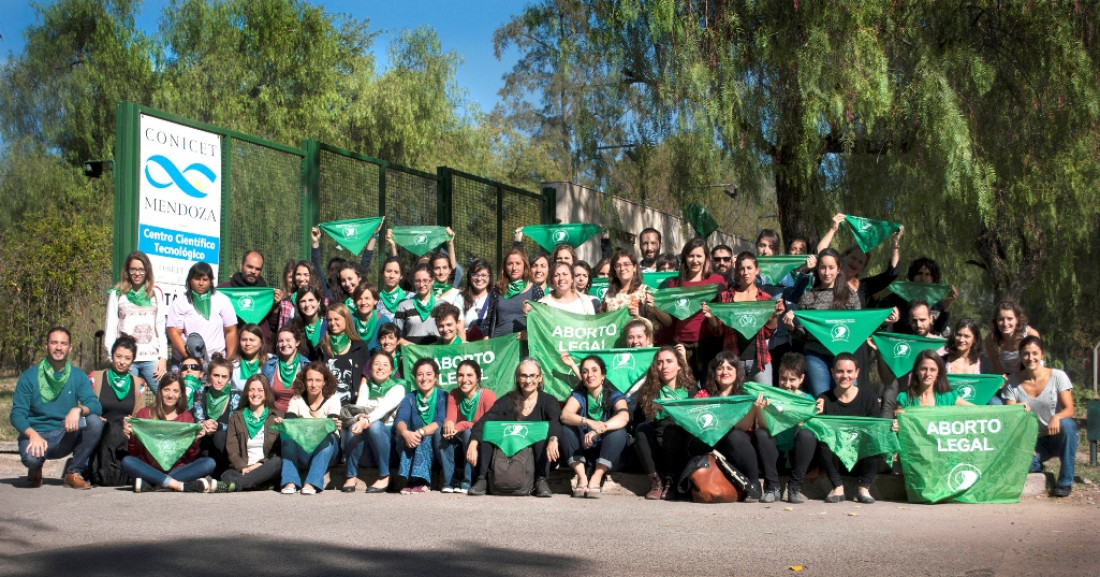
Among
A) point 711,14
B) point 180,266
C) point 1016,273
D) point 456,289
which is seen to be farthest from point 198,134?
point 1016,273

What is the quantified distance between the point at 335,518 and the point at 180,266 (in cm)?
523

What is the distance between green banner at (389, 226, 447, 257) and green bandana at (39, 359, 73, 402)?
464 centimetres

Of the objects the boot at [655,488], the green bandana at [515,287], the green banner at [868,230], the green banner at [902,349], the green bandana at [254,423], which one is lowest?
the boot at [655,488]

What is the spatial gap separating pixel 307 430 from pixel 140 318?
2298mm

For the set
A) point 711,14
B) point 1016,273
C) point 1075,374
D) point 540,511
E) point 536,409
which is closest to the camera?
point 540,511

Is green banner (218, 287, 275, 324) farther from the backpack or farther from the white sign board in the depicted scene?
the backpack

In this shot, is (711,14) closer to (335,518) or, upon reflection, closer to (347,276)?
(347,276)

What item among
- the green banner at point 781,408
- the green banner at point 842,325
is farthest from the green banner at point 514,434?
the green banner at point 842,325

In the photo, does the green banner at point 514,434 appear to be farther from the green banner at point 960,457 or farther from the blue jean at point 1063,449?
the blue jean at point 1063,449

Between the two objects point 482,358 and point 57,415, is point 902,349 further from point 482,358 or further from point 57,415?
point 57,415

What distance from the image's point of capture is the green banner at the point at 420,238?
13766mm

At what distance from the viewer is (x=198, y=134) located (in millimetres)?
12695

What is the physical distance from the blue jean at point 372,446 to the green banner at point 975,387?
15.6 feet

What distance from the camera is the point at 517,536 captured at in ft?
23.1
